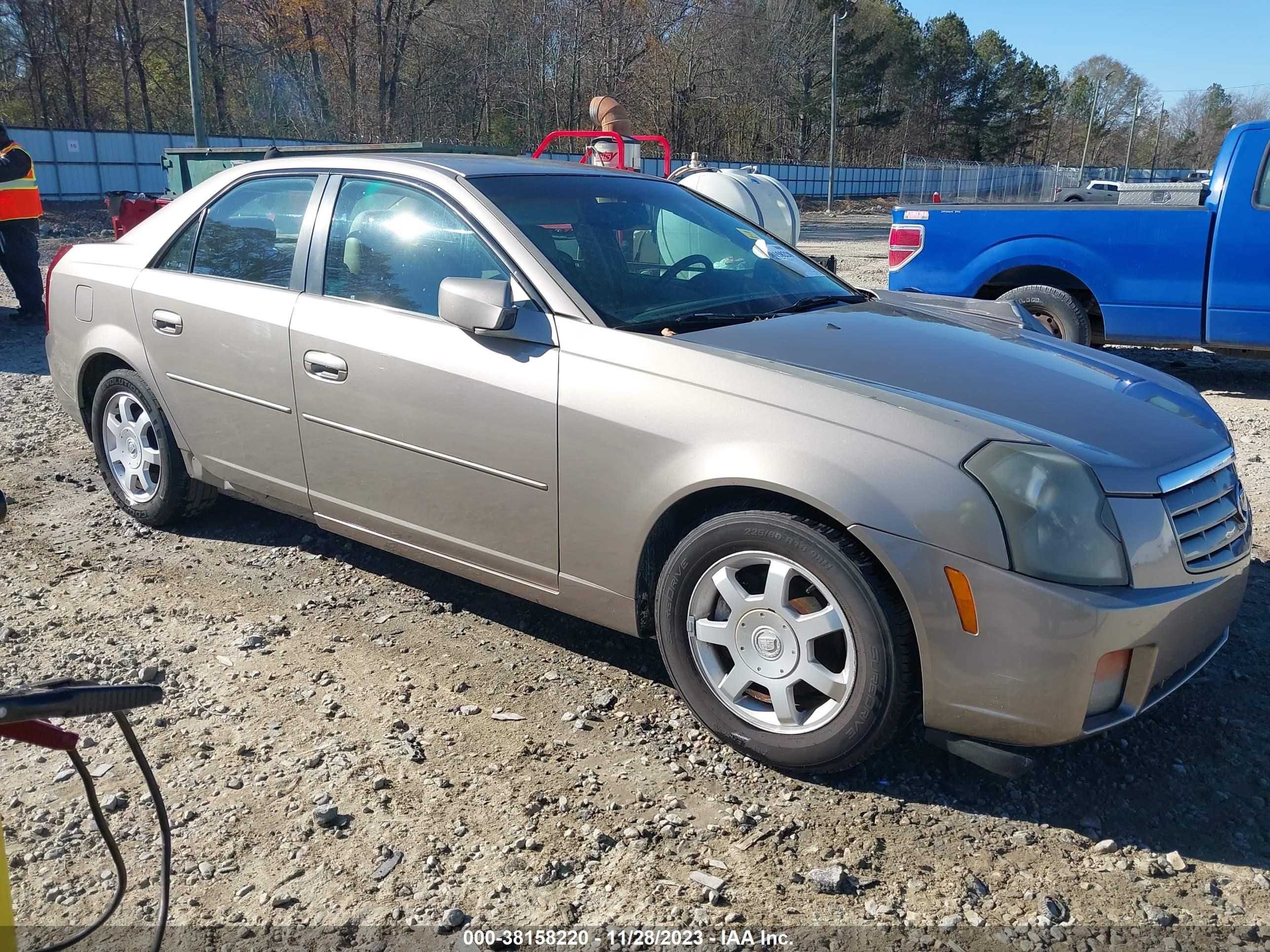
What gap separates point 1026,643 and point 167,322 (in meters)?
3.64

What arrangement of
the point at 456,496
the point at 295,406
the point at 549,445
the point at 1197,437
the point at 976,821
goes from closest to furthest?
the point at 976,821 < the point at 1197,437 < the point at 549,445 < the point at 456,496 < the point at 295,406

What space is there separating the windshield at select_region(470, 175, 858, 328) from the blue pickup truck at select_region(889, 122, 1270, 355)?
4171 millimetres

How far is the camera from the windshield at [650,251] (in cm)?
352

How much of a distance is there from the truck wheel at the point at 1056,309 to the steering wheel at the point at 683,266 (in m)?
4.45

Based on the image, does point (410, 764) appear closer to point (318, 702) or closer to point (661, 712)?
point (318, 702)

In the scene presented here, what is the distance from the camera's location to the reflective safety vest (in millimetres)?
10188

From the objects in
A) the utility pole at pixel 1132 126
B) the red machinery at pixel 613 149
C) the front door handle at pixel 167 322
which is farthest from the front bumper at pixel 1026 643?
the utility pole at pixel 1132 126

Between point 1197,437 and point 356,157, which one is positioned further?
point 356,157

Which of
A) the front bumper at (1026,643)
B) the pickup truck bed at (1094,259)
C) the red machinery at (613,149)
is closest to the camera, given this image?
the front bumper at (1026,643)

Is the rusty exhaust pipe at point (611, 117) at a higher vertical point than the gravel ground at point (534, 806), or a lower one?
higher

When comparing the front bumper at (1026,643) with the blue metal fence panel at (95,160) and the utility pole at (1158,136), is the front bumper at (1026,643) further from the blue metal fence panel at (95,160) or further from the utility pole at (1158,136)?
the utility pole at (1158,136)

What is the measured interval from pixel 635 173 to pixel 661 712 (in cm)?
241

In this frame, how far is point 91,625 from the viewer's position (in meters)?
3.91

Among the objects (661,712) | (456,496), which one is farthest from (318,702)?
(661,712)
